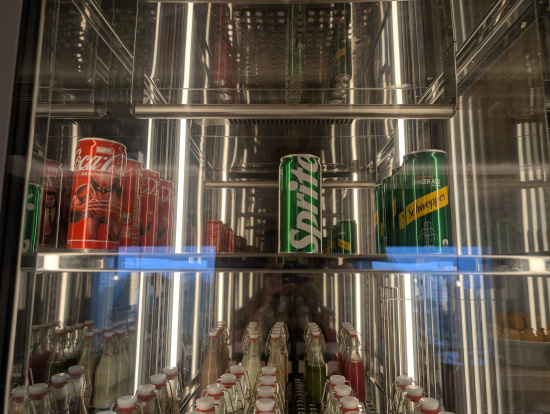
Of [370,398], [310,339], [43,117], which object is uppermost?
[43,117]

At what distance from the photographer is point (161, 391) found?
95cm

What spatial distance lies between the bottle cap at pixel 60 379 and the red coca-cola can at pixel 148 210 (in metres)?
0.37

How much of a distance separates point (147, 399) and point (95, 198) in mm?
475

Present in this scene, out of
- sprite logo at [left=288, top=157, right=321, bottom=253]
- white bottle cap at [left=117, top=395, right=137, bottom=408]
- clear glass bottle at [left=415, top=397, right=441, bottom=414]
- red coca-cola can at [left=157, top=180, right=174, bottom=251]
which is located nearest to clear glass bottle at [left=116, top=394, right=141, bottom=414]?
white bottle cap at [left=117, top=395, right=137, bottom=408]

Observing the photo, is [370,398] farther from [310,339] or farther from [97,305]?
[97,305]

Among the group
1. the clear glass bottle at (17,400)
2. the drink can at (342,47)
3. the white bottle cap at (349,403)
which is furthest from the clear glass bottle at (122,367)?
the drink can at (342,47)

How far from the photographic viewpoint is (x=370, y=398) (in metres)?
1.19

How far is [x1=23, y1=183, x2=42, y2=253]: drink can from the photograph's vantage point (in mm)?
538

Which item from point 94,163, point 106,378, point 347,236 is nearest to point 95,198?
point 94,163

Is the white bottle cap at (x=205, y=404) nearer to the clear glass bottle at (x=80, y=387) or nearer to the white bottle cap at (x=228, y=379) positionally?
the white bottle cap at (x=228, y=379)

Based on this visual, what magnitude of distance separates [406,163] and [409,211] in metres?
0.12

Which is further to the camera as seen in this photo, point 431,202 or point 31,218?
point 431,202

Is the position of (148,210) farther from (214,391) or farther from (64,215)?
(214,391)

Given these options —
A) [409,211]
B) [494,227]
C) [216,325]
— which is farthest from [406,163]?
[216,325]
